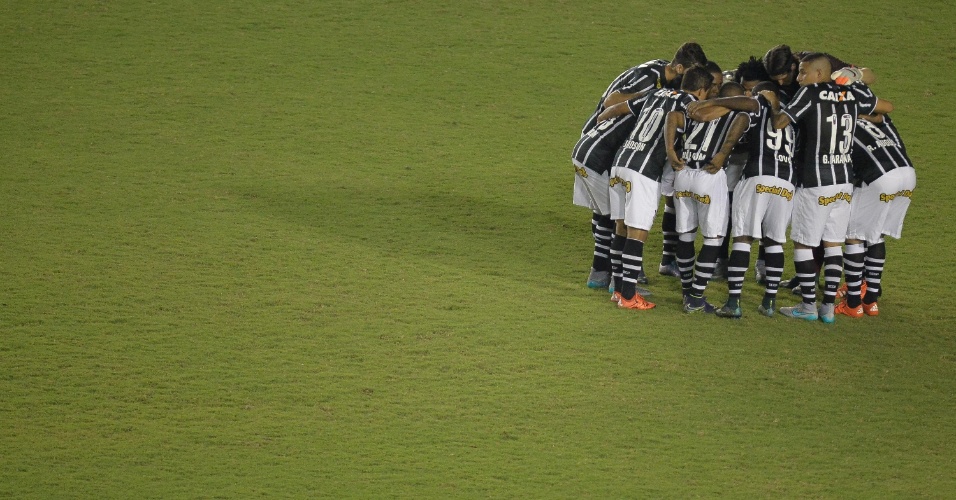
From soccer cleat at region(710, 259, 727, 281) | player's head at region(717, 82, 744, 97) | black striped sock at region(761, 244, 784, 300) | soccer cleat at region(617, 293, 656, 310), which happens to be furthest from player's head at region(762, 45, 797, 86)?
soccer cleat at region(617, 293, 656, 310)

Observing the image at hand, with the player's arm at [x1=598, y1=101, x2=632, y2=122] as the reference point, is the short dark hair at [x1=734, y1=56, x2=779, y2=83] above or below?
above

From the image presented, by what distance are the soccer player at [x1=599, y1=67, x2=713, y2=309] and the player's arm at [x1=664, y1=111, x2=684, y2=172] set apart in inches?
2.8

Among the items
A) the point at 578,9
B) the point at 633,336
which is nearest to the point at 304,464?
the point at 633,336

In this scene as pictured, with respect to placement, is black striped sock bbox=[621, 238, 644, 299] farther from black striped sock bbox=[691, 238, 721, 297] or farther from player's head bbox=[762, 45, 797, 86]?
player's head bbox=[762, 45, 797, 86]

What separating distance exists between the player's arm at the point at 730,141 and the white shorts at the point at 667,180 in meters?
0.28

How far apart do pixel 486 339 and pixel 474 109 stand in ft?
13.6

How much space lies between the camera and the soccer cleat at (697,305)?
709 cm

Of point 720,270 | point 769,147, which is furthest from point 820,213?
point 720,270

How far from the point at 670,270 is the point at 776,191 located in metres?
1.24

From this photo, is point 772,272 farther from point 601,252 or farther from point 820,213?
point 601,252

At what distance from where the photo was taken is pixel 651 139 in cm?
691

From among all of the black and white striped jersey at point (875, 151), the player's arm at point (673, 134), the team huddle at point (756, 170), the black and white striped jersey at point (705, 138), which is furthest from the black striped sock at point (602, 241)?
the black and white striped jersey at point (875, 151)

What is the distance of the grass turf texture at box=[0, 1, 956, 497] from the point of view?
18.0 ft

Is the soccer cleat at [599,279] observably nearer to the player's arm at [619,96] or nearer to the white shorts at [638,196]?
the white shorts at [638,196]
